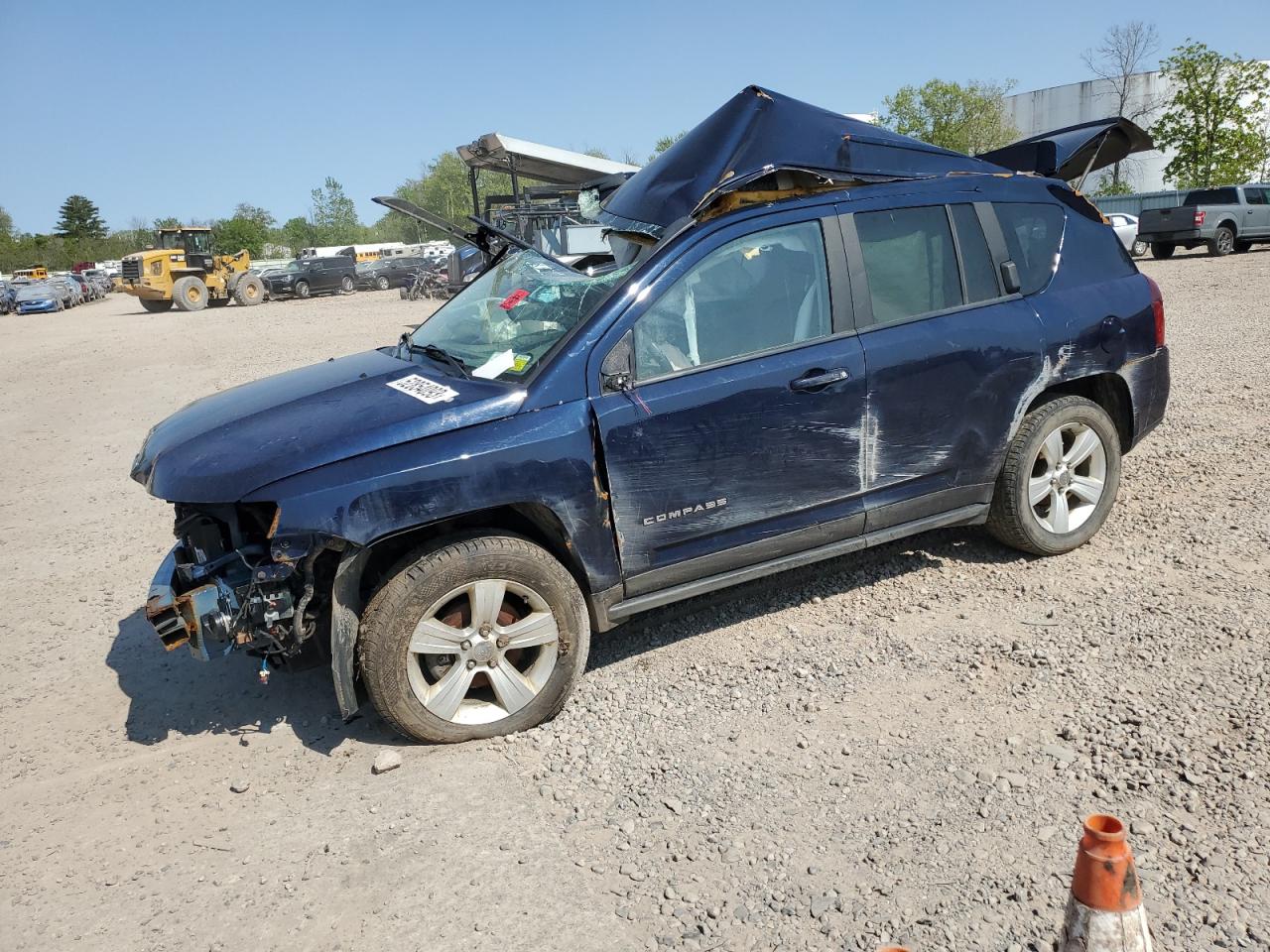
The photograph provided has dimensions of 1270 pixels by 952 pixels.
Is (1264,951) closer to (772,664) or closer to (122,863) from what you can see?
(772,664)

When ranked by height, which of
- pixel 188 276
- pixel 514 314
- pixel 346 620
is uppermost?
pixel 188 276

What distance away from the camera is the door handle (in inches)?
147

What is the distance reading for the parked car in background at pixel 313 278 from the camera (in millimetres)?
36062

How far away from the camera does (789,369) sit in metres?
3.72

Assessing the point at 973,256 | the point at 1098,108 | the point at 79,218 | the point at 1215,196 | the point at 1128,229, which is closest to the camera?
the point at 973,256

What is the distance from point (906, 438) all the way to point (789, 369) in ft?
2.20

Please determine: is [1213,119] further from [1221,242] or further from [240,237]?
[240,237]

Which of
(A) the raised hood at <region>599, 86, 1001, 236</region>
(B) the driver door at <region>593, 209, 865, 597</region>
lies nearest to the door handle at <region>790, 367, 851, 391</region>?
(B) the driver door at <region>593, 209, 865, 597</region>

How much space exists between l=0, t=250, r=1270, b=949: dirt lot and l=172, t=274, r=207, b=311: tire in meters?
30.5

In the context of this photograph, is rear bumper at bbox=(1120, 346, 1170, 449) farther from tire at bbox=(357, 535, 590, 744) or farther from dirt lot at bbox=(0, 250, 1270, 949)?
tire at bbox=(357, 535, 590, 744)

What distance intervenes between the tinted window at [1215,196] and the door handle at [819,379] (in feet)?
78.7

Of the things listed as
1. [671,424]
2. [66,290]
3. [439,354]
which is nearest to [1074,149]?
[671,424]

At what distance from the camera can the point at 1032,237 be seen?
4449 mm

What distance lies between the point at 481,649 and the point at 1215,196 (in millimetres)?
25802
